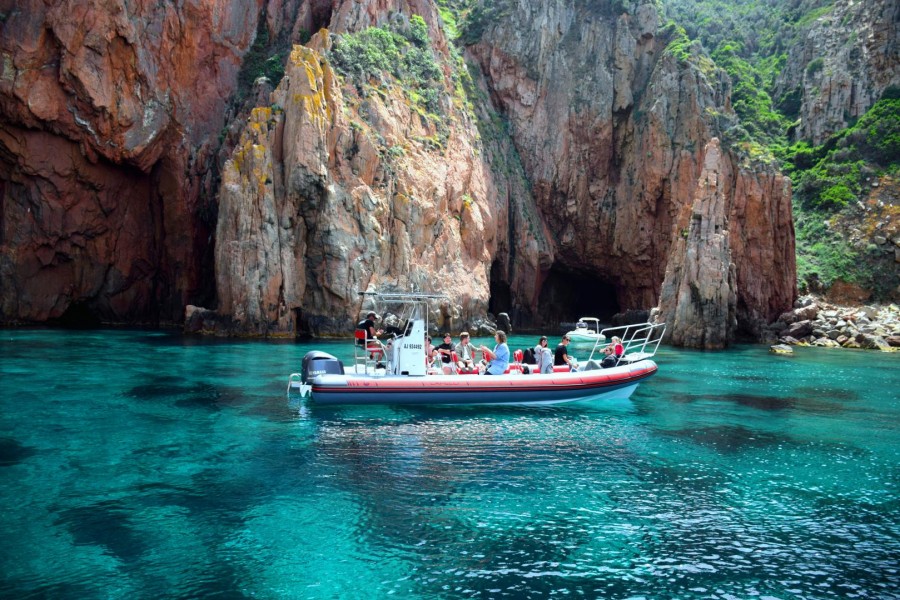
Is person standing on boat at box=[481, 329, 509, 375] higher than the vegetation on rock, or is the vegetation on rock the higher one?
the vegetation on rock

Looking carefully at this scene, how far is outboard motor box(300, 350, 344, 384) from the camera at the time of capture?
711 inches

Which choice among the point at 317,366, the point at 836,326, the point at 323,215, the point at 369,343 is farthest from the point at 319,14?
the point at 836,326

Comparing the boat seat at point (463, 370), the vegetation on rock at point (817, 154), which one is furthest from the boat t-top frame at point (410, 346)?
the vegetation on rock at point (817, 154)

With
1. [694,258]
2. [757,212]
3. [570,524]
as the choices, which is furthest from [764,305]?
[570,524]

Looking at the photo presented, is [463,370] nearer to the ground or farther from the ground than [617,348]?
nearer to the ground

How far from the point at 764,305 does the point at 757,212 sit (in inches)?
269

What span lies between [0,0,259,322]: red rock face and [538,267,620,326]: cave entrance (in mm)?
31154

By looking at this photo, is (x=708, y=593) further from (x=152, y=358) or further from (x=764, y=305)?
(x=764, y=305)

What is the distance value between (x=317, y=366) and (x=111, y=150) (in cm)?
3200

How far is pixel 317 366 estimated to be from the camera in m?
18.2

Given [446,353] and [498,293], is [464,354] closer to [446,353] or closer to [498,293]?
[446,353]

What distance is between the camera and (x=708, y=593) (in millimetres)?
7645

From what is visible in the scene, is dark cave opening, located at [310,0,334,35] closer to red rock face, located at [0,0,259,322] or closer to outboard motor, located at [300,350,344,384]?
red rock face, located at [0,0,259,322]

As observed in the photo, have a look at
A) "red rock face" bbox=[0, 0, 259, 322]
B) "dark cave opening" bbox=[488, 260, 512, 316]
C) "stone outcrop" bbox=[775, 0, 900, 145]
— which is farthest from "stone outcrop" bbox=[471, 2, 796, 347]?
"red rock face" bbox=[0, 0, 259, 322]
